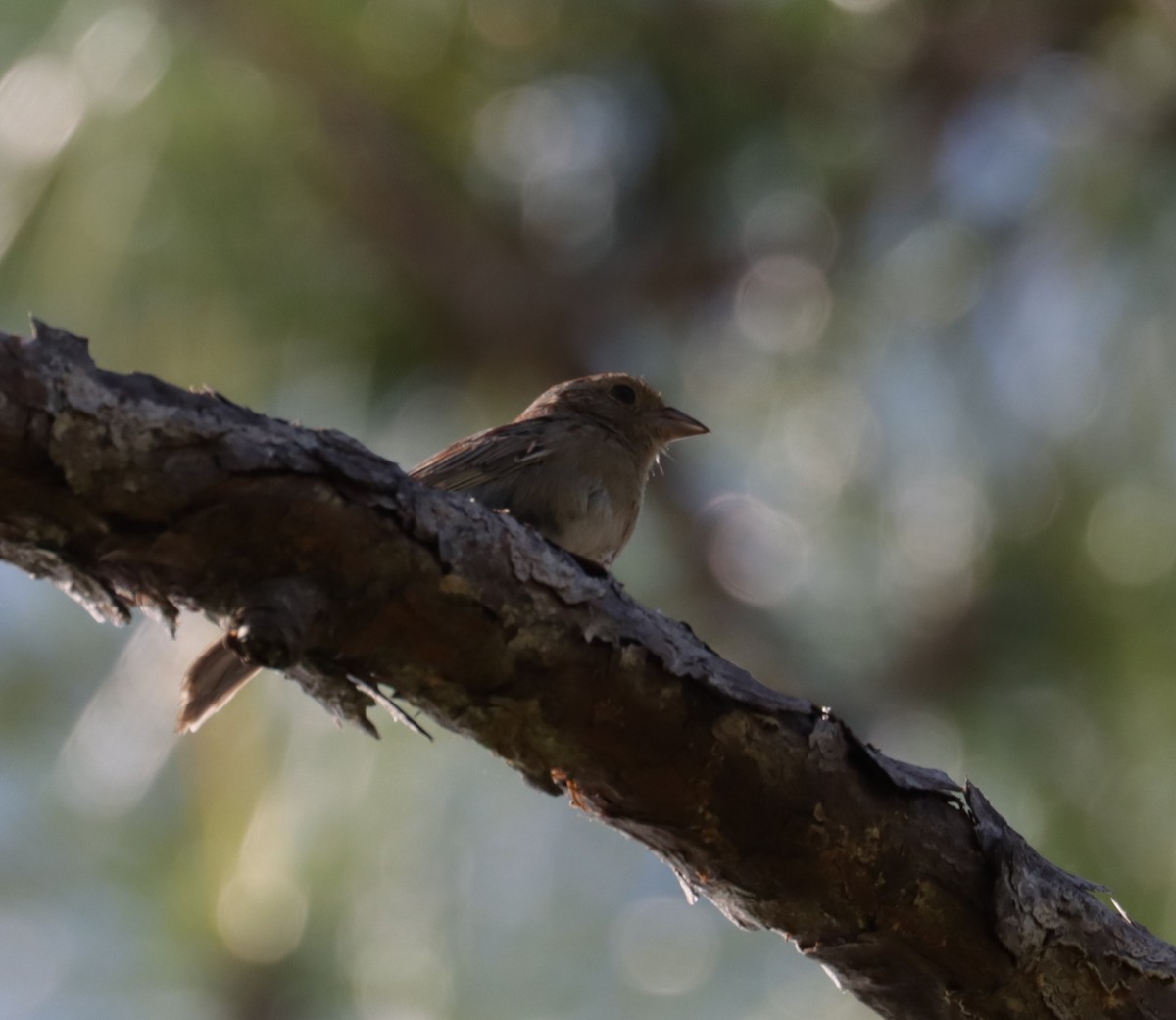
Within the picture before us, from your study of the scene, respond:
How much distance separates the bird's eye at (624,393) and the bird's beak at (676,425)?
0.10m

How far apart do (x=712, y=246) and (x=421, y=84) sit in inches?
48.4

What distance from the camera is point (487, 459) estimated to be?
14.1 feet

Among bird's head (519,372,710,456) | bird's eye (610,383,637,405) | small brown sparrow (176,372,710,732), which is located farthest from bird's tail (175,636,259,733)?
bird's eye (610,383,637,405)

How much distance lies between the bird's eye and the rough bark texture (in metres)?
2.62

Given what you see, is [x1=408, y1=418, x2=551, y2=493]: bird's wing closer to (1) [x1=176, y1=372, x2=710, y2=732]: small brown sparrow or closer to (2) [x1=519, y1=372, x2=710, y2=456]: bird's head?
(1) [x1=176, y1=372, x2=710, y2=732]: small brown sparrow

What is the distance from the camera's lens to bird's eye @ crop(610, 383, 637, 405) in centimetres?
495

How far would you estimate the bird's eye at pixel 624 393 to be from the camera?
4.95 meters

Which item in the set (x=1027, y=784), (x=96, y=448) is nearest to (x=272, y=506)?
(x=96, y=448)

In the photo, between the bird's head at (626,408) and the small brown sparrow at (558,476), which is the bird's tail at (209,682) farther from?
the bird's head at (626,408)

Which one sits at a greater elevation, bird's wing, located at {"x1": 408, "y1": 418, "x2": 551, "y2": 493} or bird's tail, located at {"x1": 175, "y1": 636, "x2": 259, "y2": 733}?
bird's wing, located at {"x1": 408, "y1": 418, "x2": 551, "y2": 493}

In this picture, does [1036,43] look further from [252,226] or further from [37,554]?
[37,554]

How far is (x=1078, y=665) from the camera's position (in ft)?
16.1

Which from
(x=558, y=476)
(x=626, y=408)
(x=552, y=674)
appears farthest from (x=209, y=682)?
(x=626, y=408)

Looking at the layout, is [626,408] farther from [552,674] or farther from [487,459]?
[552,674]
